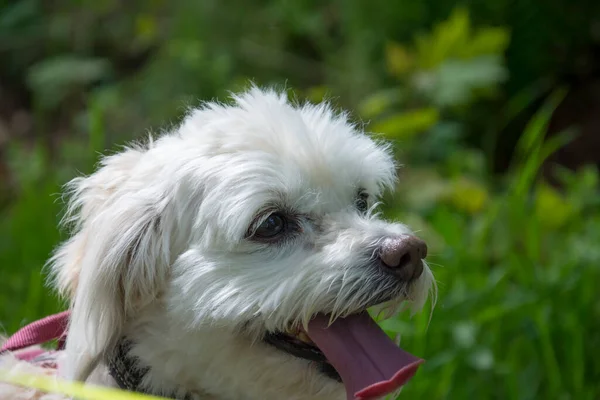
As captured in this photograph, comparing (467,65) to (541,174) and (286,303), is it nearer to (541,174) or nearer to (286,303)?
(541,174)

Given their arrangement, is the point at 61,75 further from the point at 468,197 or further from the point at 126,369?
the point at 126,369

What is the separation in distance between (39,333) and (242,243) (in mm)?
715

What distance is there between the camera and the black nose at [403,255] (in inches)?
91.1

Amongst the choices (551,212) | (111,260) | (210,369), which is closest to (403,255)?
(210,369)

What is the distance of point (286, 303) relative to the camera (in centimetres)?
224

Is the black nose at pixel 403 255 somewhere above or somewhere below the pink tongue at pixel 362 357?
above

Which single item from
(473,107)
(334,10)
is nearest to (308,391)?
(473,107)

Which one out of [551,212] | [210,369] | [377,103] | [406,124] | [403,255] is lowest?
[551,212]

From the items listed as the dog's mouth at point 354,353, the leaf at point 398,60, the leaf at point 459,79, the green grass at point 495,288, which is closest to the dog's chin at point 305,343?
the dog's mouth at point 354,353

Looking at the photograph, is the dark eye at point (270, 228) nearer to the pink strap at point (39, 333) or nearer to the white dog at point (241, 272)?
the white dog at point (241, 272)

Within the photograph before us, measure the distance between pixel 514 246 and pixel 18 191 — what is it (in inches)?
135

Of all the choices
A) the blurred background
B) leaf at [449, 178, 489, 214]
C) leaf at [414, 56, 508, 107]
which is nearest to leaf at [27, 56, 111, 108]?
the blurred background

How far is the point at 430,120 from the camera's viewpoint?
203 inches

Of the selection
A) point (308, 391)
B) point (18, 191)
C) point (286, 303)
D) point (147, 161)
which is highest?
point (147, 161)
